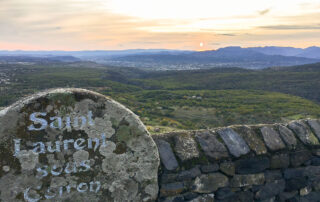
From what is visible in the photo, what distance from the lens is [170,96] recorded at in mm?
65000

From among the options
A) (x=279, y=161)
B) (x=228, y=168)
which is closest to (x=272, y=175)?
(x=279, y=161)

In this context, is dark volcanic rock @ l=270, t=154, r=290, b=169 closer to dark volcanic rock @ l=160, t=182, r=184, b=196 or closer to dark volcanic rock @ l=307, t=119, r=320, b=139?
dark volcanic rock @ l=307, t=119, r=320, b=139

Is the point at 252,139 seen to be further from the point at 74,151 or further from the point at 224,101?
the point at 224,101

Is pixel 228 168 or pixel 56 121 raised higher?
pixel 56 121

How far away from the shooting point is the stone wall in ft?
10.4

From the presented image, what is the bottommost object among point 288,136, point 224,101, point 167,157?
point 224,101

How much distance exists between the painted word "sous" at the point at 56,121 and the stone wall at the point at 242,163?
961 millimetres

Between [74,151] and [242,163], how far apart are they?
220 centimetres

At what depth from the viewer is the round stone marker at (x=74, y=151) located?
2557 mm

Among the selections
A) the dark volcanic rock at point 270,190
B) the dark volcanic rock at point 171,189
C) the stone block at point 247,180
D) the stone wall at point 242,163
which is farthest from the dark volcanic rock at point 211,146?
the dark volcanic rock at point 270,190

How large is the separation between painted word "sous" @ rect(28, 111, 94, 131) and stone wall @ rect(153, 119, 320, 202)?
0.96m

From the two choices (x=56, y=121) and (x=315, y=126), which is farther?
(x=315, y=126)

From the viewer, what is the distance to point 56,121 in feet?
8.63

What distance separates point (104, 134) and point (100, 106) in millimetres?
323
